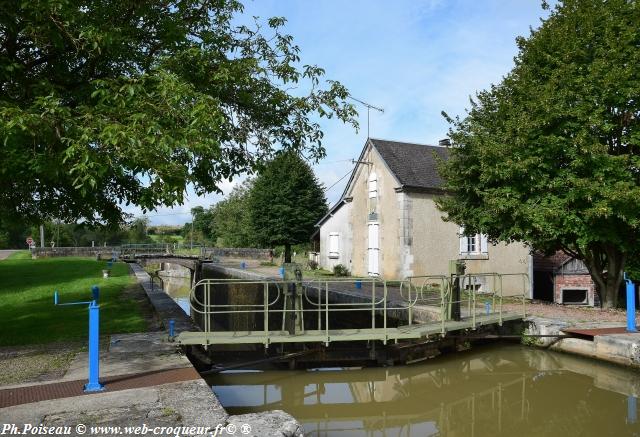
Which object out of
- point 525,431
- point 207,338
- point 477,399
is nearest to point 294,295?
point 207,338

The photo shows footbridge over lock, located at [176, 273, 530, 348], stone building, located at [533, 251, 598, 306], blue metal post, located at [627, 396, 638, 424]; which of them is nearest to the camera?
blue metal post, located at [627, 396, 638, 424]

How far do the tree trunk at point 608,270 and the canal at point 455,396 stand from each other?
16.0 feet

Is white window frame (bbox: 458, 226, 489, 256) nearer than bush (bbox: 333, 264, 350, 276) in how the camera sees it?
Yes

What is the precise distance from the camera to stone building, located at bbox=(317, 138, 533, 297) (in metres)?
21.8

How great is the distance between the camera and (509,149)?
13109 millimetres

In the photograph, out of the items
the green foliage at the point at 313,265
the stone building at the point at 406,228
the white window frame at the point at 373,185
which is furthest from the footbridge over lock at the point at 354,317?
the green foliage at the point at 313,265

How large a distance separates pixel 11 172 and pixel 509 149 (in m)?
11.0

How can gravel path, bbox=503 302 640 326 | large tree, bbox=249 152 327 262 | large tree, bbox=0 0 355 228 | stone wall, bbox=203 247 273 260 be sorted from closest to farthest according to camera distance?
large tree, bbox=0 0 355 228 < gravel path, bbox=503 302 640 326 < large tree, bbox=249 152 327 262 < stone wall, bbox=203 247 273 260

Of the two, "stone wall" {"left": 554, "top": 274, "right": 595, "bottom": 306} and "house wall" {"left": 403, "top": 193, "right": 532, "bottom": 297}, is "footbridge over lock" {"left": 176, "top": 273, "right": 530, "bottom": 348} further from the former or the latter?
"stone wall" {"left": 554, "top": 274, "right": 595, "bottom": 306}

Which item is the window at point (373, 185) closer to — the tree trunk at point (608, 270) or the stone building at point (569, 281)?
the stone building at point (569, 281)

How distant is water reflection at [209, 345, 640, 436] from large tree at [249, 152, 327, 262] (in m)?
29.0

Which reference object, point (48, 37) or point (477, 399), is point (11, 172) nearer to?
point (48, 37)

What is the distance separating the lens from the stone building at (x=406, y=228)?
2181cm

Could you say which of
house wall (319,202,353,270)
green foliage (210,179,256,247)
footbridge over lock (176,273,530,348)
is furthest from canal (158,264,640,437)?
green foliage (210,179,256,247)
